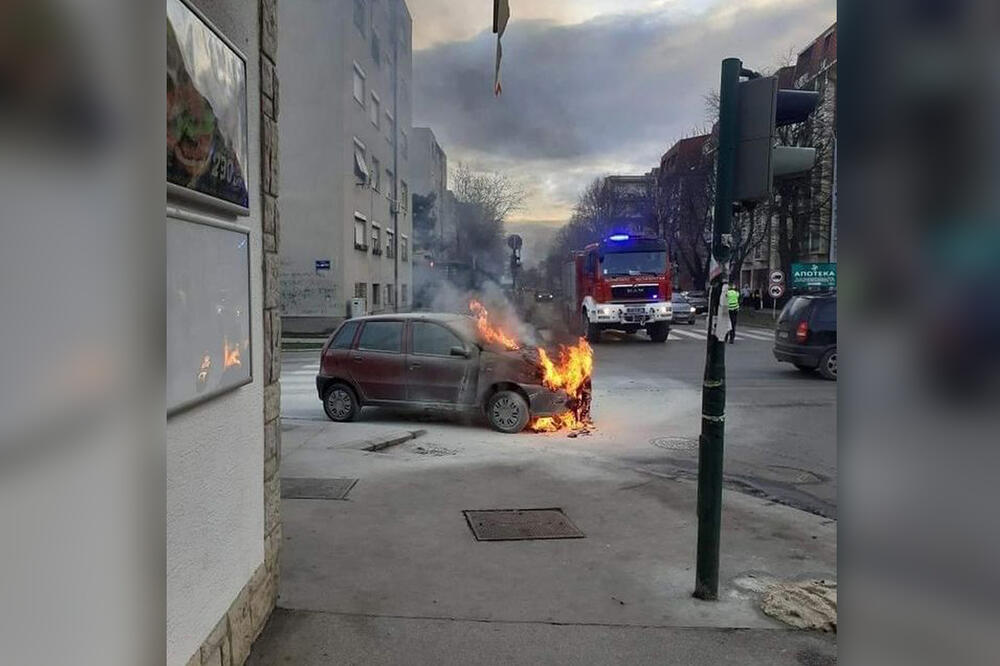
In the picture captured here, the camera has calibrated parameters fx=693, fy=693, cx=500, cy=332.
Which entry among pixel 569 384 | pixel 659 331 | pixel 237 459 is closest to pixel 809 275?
pixel 659 331

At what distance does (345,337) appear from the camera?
363 inches

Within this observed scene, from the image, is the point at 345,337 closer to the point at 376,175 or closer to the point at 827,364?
the point at 827,364

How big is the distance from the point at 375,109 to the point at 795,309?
20282mm

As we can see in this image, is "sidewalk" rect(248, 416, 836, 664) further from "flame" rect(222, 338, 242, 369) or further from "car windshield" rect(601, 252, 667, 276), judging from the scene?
"car windshield" rect(601, 252, 667, 276)

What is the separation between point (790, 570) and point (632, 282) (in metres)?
17.1

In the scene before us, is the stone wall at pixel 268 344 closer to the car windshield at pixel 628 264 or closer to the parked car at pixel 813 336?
the parked car at pixel 813 336

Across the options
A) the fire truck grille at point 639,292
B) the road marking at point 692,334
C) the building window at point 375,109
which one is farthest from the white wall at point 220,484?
the building window at point 375,109

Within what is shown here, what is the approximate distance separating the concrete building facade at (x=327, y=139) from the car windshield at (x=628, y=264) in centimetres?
932

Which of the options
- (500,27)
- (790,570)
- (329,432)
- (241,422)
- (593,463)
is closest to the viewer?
(241,422)

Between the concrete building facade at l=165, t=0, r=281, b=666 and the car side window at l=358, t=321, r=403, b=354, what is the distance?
5.52m

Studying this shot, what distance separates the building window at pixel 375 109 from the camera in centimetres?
2765
